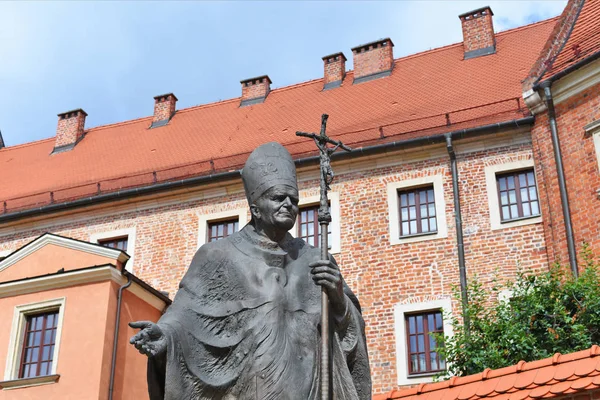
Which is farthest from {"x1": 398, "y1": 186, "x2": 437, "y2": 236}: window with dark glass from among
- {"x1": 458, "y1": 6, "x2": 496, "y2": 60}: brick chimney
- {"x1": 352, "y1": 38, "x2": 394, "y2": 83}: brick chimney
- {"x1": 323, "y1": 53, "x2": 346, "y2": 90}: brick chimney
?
{"x1": 323, "y1": 53, "x2": 346, "y2": 90}: brick chimney

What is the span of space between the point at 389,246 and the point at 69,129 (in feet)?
46.0

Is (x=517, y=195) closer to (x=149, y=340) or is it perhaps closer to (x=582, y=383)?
(x=582, y=383)

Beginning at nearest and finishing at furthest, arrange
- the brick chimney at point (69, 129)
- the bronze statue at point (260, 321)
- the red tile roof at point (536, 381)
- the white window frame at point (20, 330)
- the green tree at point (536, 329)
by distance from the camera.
→ 1. the bronze statue at point (260, 321)
2. the red tile roof at point (536, 381)
3. the green tree at point (536, 329)
4. the white window frame at point (20, 330)
5. the brick chimney at point (69, 129)

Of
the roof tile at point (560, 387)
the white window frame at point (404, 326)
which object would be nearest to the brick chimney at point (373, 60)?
the white window frame at point (404, 326)

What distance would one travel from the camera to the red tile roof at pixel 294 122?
71.5 ft

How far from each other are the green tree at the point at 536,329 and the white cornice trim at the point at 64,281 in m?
6.94

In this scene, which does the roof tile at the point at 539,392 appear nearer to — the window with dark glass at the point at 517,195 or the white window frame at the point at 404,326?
the white window frame at the point at 404,326

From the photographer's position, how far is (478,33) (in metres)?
24.8

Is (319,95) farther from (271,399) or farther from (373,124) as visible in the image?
(271,399)

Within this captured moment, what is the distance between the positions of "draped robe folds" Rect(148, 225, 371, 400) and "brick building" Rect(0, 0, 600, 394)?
46.0 feet

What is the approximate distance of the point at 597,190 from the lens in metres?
17.2

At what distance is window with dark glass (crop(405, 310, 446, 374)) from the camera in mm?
18609

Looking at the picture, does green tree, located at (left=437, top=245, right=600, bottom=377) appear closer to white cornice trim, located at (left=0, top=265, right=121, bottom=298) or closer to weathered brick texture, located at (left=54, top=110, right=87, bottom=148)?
white cornice trim, located at (left=0, top=265, right=121, bottom=298)

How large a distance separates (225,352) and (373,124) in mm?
18907
